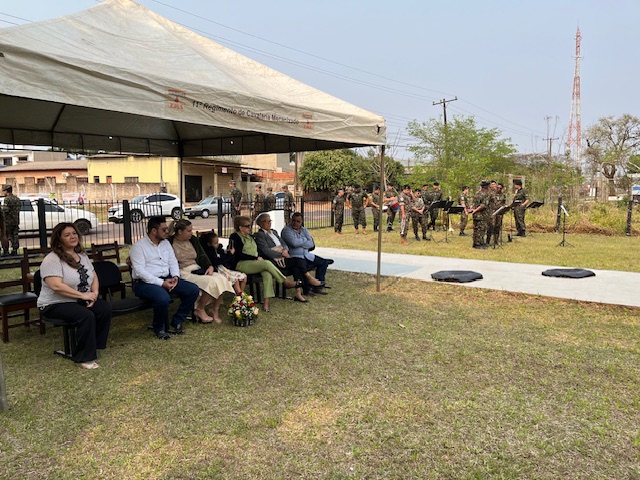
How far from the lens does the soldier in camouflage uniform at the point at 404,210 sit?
14.2m

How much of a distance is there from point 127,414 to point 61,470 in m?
0.70

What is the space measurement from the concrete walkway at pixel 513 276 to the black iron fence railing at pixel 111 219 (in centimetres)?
401

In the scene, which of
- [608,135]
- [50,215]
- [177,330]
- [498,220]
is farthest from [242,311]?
[608,135]

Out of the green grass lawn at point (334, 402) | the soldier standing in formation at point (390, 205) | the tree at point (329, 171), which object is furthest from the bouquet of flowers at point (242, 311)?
the tree at point (329, 171)

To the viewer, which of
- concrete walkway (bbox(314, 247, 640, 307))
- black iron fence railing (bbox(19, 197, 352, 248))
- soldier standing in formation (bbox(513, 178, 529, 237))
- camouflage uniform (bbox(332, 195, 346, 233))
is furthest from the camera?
camouflage uniform (bbox(332, 195, 346, 233))

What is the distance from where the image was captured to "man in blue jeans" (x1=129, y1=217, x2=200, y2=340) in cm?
515

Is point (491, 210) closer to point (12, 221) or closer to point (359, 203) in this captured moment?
point (359, 203)

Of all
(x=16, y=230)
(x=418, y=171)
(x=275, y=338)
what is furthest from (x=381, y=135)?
(x=418, y=171)

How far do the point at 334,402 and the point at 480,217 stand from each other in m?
9.97

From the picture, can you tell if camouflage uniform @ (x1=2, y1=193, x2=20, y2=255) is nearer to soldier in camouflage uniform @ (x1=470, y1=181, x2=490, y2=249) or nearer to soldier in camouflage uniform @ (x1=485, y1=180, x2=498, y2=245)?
soldier in camouflage uniform @ (x1=470, y1=181, x2=490, y2=249)

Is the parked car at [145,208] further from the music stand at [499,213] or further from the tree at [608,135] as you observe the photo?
the tree at [608,135]

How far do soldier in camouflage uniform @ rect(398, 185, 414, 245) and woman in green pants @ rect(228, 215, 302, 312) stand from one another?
315 inches

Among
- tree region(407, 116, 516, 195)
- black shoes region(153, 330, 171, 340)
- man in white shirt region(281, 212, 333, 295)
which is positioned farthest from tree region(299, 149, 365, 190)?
black shoes region(153, 330, 171, 340)

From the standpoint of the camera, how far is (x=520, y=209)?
15.2 metres
